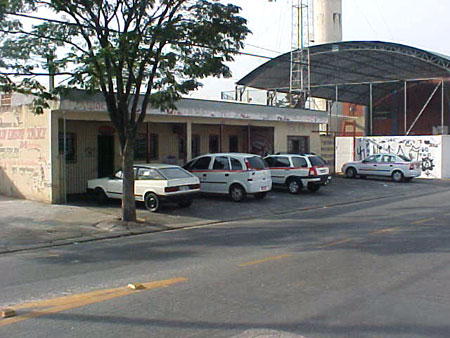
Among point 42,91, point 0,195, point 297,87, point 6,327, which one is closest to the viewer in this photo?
point 6,327

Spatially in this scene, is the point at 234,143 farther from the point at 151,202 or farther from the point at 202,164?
the point at 151,202

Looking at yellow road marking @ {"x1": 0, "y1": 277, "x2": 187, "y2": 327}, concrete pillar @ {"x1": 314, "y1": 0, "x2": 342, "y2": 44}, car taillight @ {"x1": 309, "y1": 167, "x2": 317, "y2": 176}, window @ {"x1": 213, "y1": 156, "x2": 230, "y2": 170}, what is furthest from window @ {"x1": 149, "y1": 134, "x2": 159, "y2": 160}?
concrete pillar @ {"x1": 314, "y1": 0, "x2": 342, "y2": 44}

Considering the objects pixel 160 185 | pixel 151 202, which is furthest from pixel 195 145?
pixel 160 185

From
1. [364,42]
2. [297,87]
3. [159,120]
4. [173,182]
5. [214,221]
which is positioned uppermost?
[364,42]

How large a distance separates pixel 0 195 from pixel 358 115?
1540 inches

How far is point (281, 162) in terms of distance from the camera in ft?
73.0

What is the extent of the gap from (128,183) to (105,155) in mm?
7810

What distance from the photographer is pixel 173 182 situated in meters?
15.9

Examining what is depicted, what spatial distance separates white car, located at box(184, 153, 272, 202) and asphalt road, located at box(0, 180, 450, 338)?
5750 mm

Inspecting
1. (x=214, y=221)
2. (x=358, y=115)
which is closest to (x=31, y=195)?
(x=214, y=221)

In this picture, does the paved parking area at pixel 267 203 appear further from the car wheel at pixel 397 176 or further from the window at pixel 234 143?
the window at pixel 234 143

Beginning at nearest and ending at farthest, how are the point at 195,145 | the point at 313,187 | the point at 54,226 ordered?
the point at 54,226 → the point at 313,187 → the point at 195,145

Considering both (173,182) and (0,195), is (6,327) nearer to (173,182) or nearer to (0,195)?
(173,182)

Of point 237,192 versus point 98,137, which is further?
point 98,137
